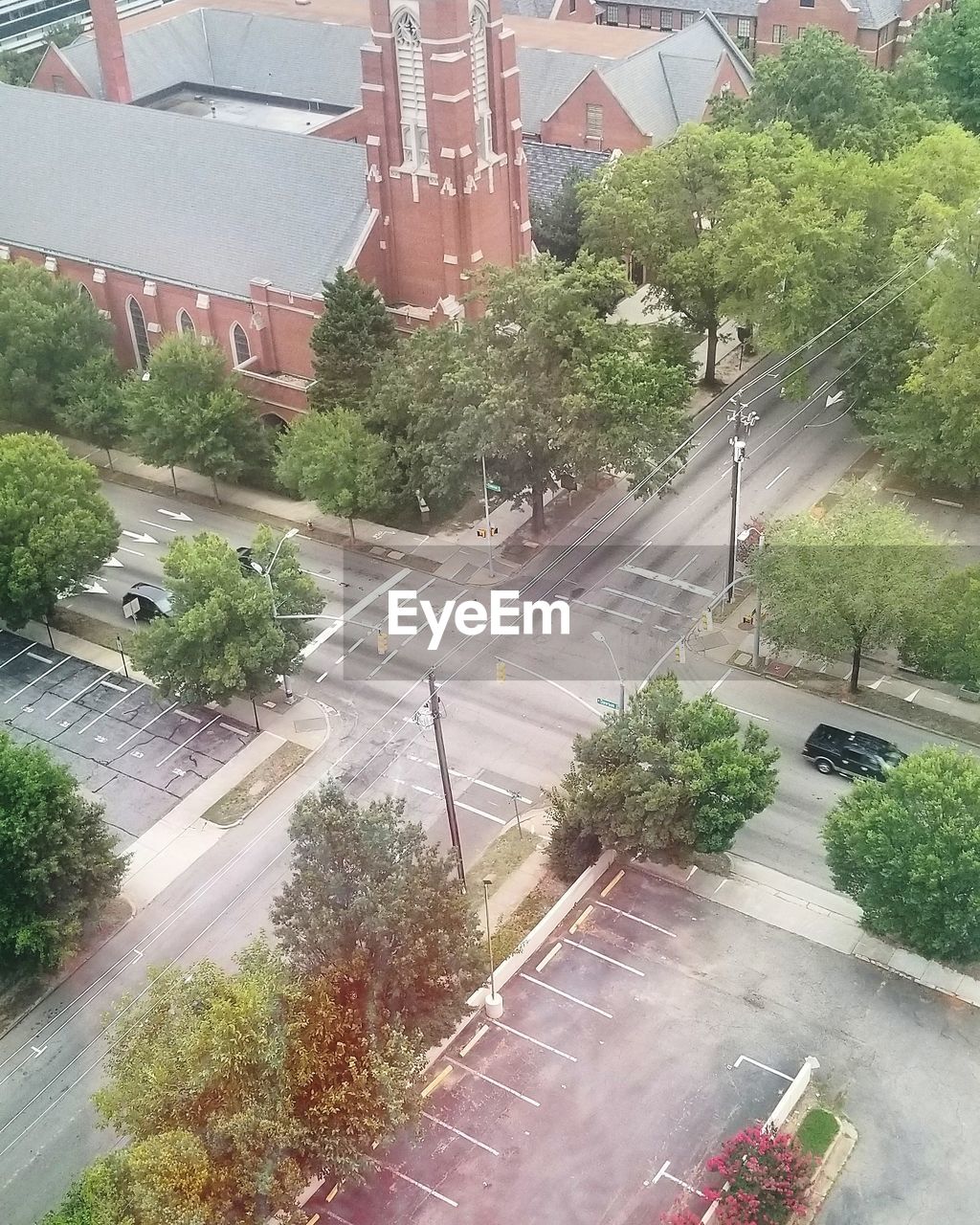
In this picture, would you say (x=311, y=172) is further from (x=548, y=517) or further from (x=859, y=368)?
(x=859, y=368)

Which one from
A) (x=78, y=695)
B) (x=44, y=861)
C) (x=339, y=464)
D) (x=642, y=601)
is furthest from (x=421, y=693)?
(x=44, y=861)

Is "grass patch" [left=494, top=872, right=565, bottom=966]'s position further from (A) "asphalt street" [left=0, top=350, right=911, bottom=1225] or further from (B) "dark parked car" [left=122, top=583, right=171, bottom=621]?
(B) "dark parked car" [left=122, top=583, right=171, bottom=621]

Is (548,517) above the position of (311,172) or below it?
below

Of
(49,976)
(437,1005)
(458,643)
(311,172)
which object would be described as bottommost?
(49,976)

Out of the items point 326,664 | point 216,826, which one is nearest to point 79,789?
point 216,826

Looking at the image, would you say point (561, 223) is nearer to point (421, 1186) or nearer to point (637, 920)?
point (637, 920)

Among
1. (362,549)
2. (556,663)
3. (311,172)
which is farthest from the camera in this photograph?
(311,172)
